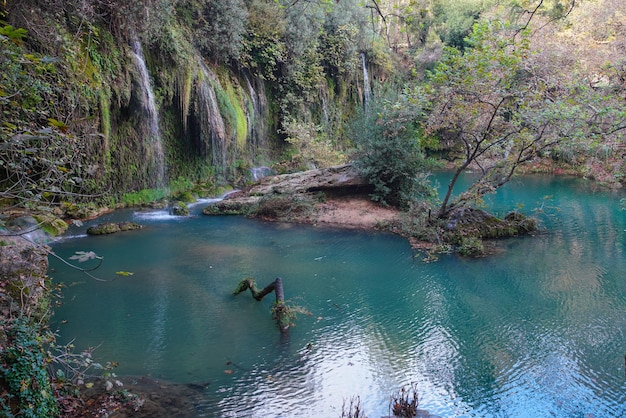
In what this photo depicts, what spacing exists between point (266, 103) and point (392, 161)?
30.6 feet

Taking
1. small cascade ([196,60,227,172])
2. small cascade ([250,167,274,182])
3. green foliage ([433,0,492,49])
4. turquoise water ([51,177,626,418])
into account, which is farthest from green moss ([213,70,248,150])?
green foliage ([433,0,492,49])

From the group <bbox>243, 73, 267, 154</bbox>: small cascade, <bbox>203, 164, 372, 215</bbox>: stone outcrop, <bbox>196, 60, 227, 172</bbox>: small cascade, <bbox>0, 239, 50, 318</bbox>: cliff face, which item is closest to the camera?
<bbox>0, 239, 50, 318</bbox>: cliff face

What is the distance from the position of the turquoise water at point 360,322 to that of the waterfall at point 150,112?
13.8 ft

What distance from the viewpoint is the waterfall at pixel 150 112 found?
14.3 meters

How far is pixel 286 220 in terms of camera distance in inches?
557

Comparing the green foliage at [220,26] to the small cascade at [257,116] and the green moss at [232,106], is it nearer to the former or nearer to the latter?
the green moss at [232,106]

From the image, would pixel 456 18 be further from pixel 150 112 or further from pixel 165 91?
pixel 150 112

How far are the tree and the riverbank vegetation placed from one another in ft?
0.19

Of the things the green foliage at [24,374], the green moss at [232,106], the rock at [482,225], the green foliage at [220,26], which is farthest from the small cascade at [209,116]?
the green foliage at [24,374]

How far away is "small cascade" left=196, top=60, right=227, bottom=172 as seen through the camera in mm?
16531

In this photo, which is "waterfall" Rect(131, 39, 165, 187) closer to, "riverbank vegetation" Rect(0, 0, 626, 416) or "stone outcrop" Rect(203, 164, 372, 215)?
"riverbank vegetation" Rect(0, 0, 626, 416)

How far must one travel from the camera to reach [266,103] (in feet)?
71.3

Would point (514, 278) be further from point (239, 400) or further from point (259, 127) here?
point (259, 127)

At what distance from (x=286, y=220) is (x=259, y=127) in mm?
8391
